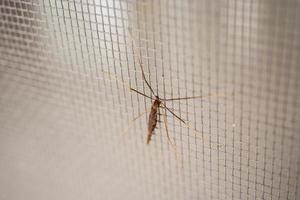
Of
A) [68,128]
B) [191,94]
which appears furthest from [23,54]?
[191,94]

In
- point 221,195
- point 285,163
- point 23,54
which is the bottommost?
point 221,195

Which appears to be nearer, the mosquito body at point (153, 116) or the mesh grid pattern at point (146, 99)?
the mesh grid pattern at point (146, 99)

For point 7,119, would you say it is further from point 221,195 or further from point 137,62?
point 221,195

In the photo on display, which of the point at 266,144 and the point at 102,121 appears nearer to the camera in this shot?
the point at 266,144

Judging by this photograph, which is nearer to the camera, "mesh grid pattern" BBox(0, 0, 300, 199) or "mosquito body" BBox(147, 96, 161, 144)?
"mesh grid pattern" BBox(0, 0, 300, 199)

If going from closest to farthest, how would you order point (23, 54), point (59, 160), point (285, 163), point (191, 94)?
point (285, 163), point (191, 94), point (23, 54), point (59, 160)

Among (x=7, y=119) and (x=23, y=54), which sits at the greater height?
(x=23, y=54)

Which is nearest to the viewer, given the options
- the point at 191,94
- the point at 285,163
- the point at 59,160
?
the point at 285,163
